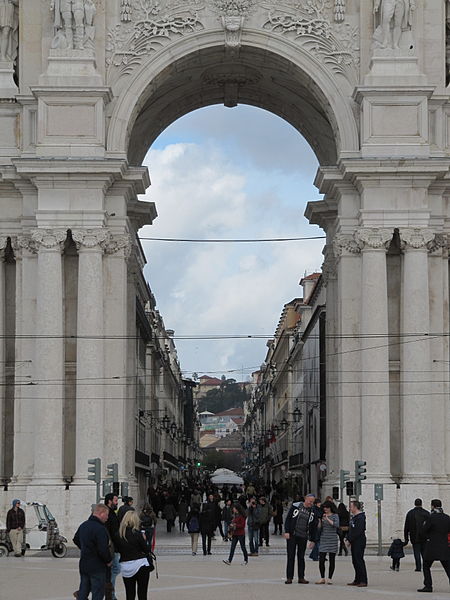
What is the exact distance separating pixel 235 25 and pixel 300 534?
2197 cm

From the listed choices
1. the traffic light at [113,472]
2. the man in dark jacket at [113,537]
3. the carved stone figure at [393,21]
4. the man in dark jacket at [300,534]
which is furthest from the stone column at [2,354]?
the man in dark jacket at [113,537]

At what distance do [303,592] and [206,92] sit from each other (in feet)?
95.7

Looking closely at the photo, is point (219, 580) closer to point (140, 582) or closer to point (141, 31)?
point (140, 582)

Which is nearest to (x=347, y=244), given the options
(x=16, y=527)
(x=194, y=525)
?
(x=194, y=525)

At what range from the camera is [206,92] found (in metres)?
56.1

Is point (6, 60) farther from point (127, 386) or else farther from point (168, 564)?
point (168, 564)

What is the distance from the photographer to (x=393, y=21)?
49.4 metres

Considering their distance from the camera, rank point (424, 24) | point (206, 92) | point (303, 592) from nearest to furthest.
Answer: point (303, 592), point (424, 24), point (206, 92)

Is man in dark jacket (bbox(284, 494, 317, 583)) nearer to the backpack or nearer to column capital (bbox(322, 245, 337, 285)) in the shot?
the backpack

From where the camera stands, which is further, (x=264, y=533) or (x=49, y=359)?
(x=264, y=533)

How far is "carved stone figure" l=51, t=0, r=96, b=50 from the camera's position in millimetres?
49188

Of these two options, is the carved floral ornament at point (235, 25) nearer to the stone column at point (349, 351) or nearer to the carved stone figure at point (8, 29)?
→ the carved stone figure at point (8, 29)

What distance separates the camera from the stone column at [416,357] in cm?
4766

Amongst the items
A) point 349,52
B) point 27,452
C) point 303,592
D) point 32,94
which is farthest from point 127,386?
point 303,592
